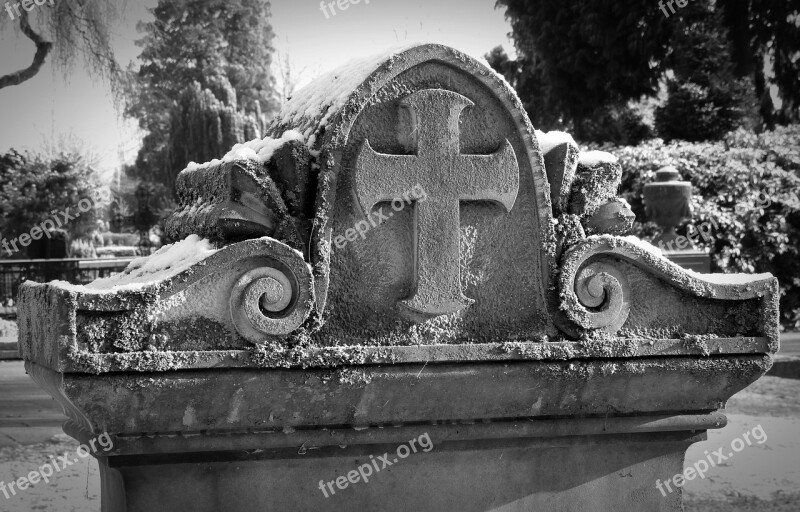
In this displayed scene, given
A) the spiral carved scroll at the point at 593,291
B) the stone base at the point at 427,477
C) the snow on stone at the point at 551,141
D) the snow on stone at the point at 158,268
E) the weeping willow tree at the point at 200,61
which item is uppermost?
the weeping willow tree at the point at 200,61

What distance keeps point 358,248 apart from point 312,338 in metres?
0.29

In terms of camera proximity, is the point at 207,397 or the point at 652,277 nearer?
the point at 207,397

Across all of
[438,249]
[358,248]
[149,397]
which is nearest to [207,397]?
[149,397]

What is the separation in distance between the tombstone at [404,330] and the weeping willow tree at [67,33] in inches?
523

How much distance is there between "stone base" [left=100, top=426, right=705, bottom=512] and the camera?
237 centimetres

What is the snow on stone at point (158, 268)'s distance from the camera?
2.22m

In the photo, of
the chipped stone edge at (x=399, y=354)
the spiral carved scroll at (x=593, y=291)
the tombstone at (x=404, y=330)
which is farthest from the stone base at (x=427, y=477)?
the spiral carved scroll at (x=593, y=291)

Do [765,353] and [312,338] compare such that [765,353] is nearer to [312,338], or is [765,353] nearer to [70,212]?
[312,338]

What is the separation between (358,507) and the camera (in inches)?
99.1

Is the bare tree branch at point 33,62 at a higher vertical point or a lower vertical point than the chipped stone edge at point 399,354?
higher

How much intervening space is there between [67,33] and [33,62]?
0.81 metres

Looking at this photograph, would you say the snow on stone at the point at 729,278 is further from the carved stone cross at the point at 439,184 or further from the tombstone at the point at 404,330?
the carved stone cross at the point at 439,184

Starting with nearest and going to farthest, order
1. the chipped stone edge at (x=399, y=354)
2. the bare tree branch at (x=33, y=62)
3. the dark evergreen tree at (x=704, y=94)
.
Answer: the chipped stone edge at (x=399, y=354) → the bare tree branch at (x=33, y=62) → the dark evergreen tree at (x=704, y=94)

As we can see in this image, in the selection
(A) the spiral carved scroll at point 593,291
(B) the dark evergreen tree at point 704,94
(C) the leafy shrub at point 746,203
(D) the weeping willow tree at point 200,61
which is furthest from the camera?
(D) the weeping willow tree at point 200,61
